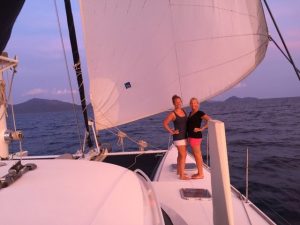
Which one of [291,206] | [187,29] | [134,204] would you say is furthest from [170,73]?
[291,206]

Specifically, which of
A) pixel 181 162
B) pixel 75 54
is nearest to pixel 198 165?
pixel 181 162

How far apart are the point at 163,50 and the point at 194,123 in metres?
1.59

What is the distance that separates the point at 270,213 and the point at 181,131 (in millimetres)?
3361

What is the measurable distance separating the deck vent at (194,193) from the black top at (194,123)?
→ 3.68 feet

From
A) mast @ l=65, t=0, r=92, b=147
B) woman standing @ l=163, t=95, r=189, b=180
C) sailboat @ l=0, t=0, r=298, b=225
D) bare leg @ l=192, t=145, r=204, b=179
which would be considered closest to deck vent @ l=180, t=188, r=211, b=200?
sailboat @ l=0, t=0, r=298, b=225

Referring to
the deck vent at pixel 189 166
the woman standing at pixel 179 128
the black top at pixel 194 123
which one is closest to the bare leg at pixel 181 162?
the woman standing at pixel 179 128

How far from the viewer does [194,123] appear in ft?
17.8

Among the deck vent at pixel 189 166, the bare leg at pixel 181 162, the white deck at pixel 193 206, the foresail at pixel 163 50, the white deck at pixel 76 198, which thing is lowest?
the white deck at pixel 193 206

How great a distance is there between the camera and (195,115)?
541cm

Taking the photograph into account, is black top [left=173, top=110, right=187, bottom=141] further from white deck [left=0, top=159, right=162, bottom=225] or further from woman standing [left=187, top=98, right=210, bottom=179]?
white deck [left=0, top=159, right=162, bottom=225]

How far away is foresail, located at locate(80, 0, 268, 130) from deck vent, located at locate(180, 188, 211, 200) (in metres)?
1.78

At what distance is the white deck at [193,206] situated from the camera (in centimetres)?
364

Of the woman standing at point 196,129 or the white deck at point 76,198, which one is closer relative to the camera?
the white deck at point 76,198

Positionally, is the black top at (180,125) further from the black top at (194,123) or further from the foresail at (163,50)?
the foresail at (163,50)
